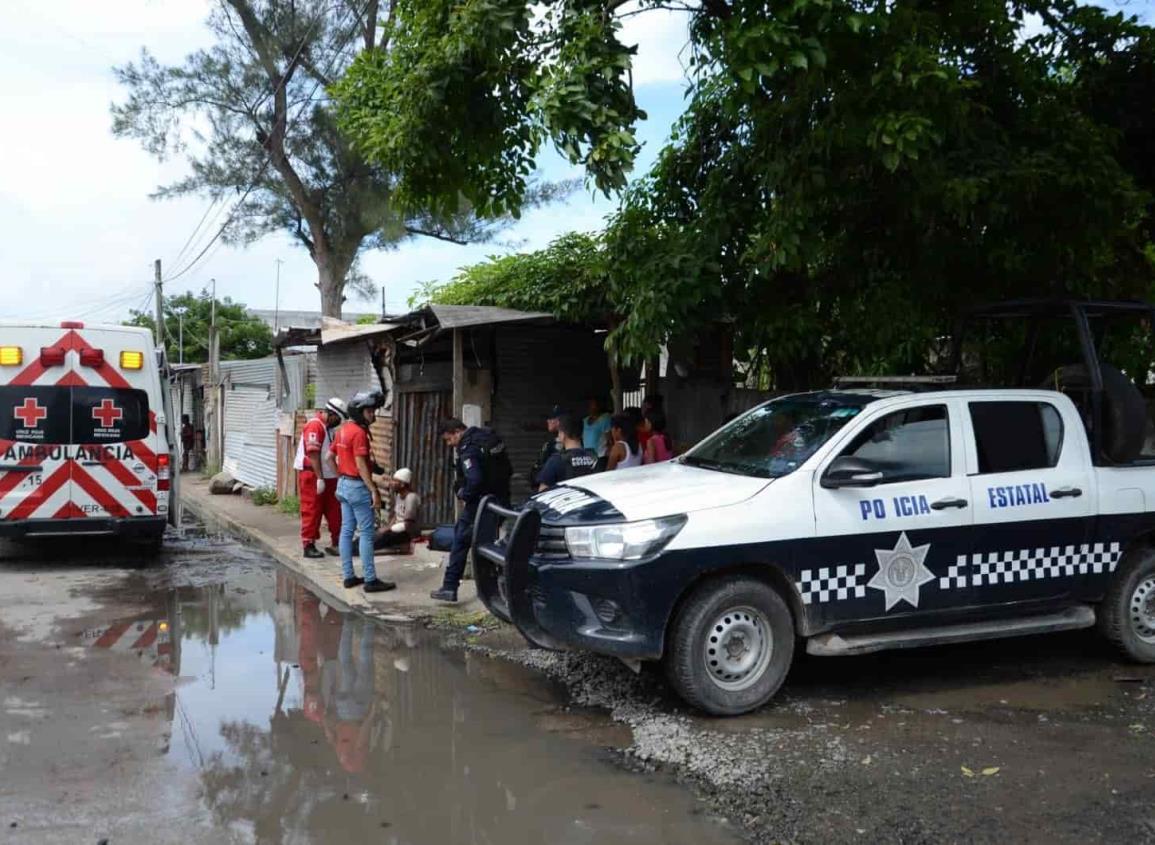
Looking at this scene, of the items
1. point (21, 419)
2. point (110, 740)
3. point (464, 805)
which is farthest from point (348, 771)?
point (21, 419)

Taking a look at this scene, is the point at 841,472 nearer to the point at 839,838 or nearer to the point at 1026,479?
the point at 1026,479

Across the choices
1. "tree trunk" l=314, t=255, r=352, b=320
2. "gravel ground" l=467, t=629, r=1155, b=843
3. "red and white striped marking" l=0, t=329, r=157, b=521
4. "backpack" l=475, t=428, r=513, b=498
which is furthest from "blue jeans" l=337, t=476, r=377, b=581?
"tree trunk" l=314, t=255, r=352, b=320

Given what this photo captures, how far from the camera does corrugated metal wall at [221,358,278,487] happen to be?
18016 mm

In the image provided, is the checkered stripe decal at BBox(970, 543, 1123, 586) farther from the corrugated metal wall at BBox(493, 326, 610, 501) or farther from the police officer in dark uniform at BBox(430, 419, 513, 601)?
the corrugated metal wall at BBox(493, 326, 610, 501)

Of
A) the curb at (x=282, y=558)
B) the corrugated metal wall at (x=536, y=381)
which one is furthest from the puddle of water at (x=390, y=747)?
the corrugated metal wall at (x=536, y=381)

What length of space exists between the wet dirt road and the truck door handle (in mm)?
2180

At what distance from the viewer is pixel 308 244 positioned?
2464 cm

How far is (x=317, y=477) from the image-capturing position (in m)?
10.8

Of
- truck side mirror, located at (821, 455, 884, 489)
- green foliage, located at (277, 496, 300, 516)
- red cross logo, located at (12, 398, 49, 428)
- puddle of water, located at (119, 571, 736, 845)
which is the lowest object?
puddle of water, located at (119, 571, 736, 845)

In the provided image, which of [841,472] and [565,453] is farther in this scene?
[565,453]

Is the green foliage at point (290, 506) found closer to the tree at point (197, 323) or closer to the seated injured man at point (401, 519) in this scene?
the seated injured man at point (401, 519)

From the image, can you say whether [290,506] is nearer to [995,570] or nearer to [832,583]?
[832,583]

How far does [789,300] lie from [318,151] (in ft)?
56.1

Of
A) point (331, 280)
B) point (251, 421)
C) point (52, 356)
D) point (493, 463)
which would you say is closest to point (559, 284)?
point (493, 463)
